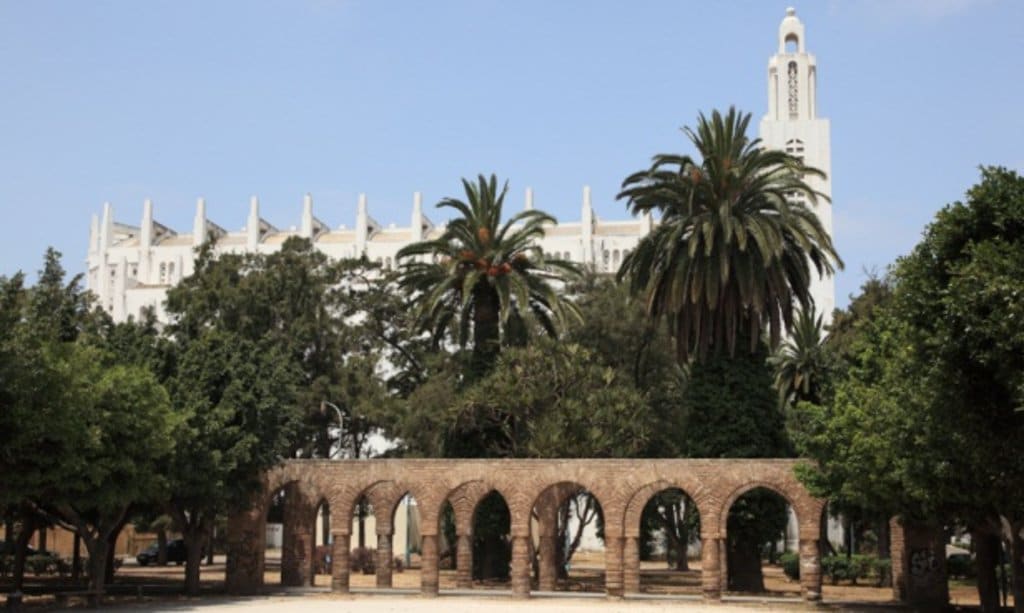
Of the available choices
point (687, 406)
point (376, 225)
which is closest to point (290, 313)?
point (687, 406)

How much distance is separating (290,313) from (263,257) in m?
4.04

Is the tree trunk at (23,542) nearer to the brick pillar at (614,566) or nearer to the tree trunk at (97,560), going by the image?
the tree trunk at (97,560)

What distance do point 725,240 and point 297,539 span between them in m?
17.0

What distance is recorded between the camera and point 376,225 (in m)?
98.1

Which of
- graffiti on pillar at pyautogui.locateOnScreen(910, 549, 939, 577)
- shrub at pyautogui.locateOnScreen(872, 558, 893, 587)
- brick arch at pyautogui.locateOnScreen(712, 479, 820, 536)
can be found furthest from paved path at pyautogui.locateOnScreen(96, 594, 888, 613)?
shrub at pyautogui.locateOnScreen(872, 558, 893, 587)

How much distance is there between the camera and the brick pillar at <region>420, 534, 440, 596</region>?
36719 millimetres

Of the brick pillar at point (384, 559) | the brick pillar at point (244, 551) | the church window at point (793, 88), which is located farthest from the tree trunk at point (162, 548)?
the church window at point (793, 88)

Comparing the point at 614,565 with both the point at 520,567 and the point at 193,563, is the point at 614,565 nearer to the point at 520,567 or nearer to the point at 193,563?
the point at 520,567

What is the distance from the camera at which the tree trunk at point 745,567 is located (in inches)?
1522

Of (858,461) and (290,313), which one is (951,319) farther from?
(290,313)

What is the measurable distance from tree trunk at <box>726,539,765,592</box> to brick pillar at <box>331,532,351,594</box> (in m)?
12.4

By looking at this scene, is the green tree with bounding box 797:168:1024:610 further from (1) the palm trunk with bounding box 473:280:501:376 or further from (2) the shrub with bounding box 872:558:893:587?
(2) the shrub with bounding box 872:558:893:587

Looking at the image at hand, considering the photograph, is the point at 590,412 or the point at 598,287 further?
the point at 598,287

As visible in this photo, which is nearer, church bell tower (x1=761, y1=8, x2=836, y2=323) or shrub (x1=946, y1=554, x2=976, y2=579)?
shrub (x1=946, y1=554, x2=976, y2=579)
